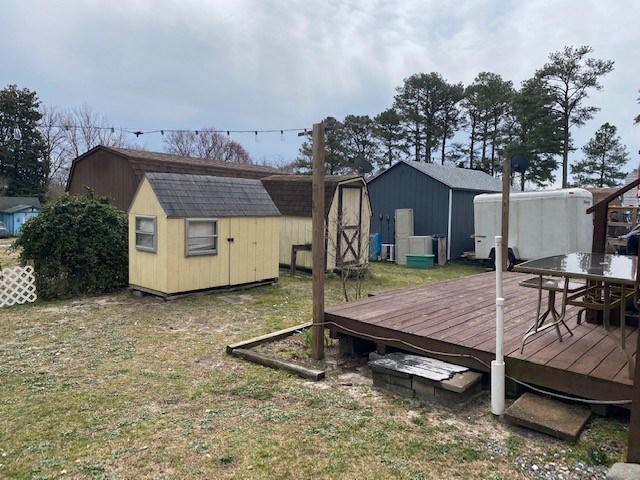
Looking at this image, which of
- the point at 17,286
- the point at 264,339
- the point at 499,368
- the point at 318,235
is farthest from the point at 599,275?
the point at 17,286

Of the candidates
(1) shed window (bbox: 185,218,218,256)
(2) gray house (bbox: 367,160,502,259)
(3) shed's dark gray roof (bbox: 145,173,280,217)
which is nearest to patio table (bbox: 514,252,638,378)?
(1) shed window (bbox: 185,218,218,256)

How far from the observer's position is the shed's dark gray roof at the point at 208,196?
26.7 feet

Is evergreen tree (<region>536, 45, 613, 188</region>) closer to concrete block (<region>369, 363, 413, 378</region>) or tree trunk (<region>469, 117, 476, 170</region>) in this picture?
tree trunk (<region>469, 117, 476, 170</region>)

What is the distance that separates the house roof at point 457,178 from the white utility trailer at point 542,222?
186 centimetres

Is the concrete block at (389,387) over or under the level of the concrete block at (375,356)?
under

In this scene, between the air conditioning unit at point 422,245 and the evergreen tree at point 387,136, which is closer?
the air conditioning unit at point 422,245

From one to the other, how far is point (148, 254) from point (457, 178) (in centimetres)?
1163

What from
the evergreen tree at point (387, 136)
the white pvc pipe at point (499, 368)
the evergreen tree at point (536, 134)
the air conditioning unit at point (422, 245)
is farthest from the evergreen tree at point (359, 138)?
the white pvc pipe at point (499, 368)

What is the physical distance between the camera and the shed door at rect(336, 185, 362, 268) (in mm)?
11547

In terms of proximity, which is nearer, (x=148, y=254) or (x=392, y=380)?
(x=392, y=380)

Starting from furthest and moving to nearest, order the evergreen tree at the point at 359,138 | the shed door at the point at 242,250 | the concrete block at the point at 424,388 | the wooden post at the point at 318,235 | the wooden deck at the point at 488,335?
the evergreen tree at the point at 359,138 → the shed door at the point at 242,250 → the wooden post at the point at 318,235 → the concrete block at the point at 424,388 → the wooden deck at the point at 488,335

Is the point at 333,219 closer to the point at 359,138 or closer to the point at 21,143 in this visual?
the point at 359,138

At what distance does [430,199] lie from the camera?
605 inches

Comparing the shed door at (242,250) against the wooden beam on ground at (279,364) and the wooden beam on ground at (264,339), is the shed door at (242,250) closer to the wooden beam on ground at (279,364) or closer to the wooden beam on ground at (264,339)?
the wooden beam on ground at (264,339)
